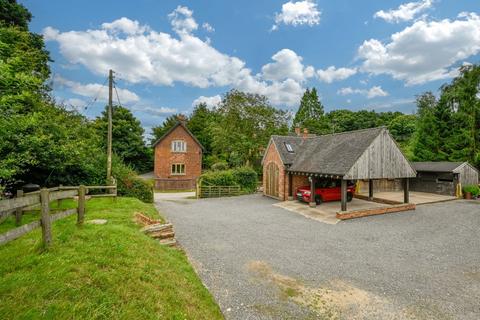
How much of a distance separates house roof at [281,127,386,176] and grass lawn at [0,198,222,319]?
11660 mm

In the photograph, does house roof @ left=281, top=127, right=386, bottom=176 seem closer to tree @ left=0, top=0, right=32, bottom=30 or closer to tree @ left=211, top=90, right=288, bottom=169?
tree @ left=211, top=90, right=288, bottom=169

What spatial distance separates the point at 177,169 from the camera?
32.0 m

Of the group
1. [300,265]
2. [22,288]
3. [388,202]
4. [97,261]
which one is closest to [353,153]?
A: [388,202]

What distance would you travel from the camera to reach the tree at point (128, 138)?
39688 mm

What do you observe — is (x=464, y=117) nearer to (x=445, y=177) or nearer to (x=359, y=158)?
(x=445, y=177)

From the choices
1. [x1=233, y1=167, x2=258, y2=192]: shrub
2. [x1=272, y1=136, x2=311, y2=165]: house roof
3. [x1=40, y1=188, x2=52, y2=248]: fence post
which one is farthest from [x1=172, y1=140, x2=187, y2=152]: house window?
[x1=40, y1=188, x2=52, y2=248]: fence post

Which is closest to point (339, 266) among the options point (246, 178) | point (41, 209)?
point (41, 209)

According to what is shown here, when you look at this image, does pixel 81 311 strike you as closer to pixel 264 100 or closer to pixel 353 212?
pixel 353 212

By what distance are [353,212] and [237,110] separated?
23569 millimetres

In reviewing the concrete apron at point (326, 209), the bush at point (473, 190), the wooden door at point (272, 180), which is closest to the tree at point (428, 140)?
the bush at point (473, 190)

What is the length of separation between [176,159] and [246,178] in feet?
37.4

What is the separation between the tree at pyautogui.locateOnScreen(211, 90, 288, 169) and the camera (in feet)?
110

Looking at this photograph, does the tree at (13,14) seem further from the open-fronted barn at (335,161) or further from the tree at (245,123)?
the open-fronted barn at (335,161)

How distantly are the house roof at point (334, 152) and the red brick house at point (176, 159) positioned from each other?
656 inches
